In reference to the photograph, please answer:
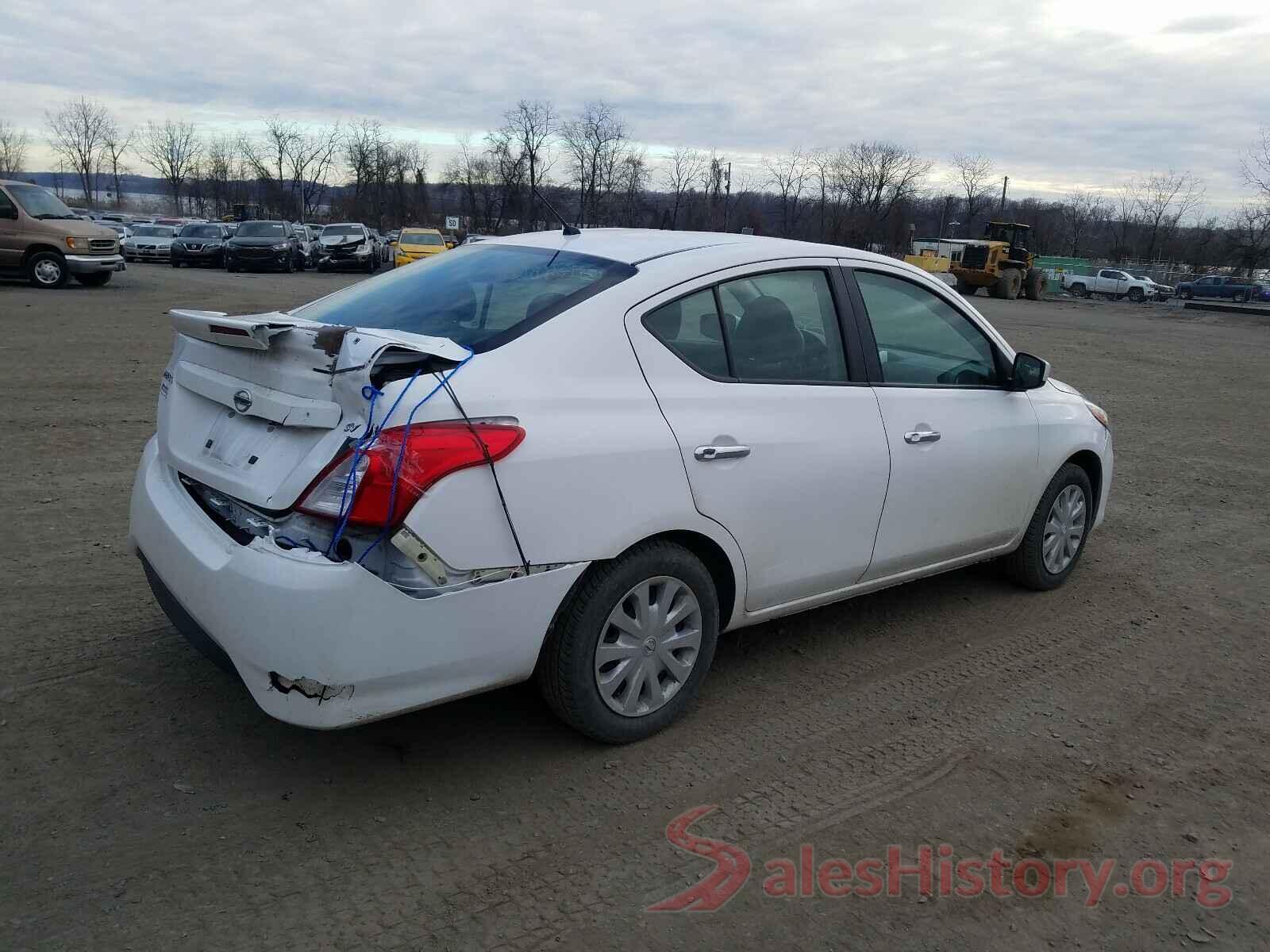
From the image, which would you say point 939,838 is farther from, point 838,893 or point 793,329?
point 793,329

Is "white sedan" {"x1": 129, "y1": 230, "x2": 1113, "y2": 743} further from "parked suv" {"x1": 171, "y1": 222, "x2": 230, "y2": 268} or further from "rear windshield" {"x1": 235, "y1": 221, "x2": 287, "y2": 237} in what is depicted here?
"parked suv" {"x1": 171, "y1": 222, "x2": 230, "y2": 268}

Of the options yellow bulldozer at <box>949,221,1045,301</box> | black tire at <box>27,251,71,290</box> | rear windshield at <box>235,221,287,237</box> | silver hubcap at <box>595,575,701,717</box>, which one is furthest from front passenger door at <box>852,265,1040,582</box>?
yellow bulldozer at <box>949,221,1045,301</box>

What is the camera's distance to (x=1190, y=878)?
2.89 metres

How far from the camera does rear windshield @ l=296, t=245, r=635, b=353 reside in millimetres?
3270

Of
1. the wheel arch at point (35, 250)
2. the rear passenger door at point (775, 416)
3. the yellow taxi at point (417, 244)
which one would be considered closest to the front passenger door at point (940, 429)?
the rear passenger door at point (775, 416)

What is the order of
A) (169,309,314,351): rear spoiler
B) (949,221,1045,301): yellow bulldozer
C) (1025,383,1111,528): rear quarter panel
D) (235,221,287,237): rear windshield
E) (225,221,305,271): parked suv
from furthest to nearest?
(949,221,1045,301): yellow bulldozer
(235,221,287,237): rear windshield
(225,221,305,271): parked suv
(1025,383,1111,528): rear quarter panel
(169,309,314,351): rear spoiler

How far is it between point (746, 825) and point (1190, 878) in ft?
4.18

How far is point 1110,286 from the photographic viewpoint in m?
50.5

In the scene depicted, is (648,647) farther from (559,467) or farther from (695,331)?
(695,331)

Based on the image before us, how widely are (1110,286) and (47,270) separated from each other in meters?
47.2

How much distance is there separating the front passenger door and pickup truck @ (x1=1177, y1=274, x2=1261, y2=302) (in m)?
50.6

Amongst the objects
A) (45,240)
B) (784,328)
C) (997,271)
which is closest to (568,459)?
(784,328)

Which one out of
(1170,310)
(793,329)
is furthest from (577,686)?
(1170,310)

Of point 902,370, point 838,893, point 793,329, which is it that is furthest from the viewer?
point 902,370
